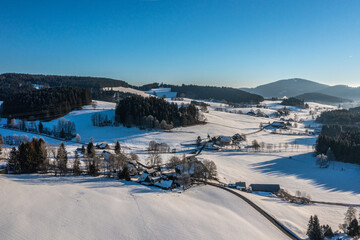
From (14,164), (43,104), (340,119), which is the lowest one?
(14,164)

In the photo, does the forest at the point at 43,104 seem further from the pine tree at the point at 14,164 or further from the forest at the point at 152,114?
the pine tree at the point at 14,164

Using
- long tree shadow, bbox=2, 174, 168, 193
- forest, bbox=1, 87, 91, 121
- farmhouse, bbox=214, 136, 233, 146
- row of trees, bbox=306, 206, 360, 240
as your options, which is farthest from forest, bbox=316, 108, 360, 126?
forest, bbox=1, 87, 91, 121

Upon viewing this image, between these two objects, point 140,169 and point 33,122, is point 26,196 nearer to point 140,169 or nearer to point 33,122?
point 140,169

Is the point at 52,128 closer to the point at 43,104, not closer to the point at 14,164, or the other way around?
the point at 43,104

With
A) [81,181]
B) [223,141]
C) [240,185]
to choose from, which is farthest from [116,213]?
[223,141]

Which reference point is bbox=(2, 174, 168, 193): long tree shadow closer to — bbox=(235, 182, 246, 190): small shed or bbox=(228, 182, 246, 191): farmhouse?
bbox=(228, 182, 246, 191): farmhouse

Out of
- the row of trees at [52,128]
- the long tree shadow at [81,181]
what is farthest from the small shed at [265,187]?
the row of trees at [52,128]

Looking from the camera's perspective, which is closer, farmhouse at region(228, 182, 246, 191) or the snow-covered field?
the snow-covered field
